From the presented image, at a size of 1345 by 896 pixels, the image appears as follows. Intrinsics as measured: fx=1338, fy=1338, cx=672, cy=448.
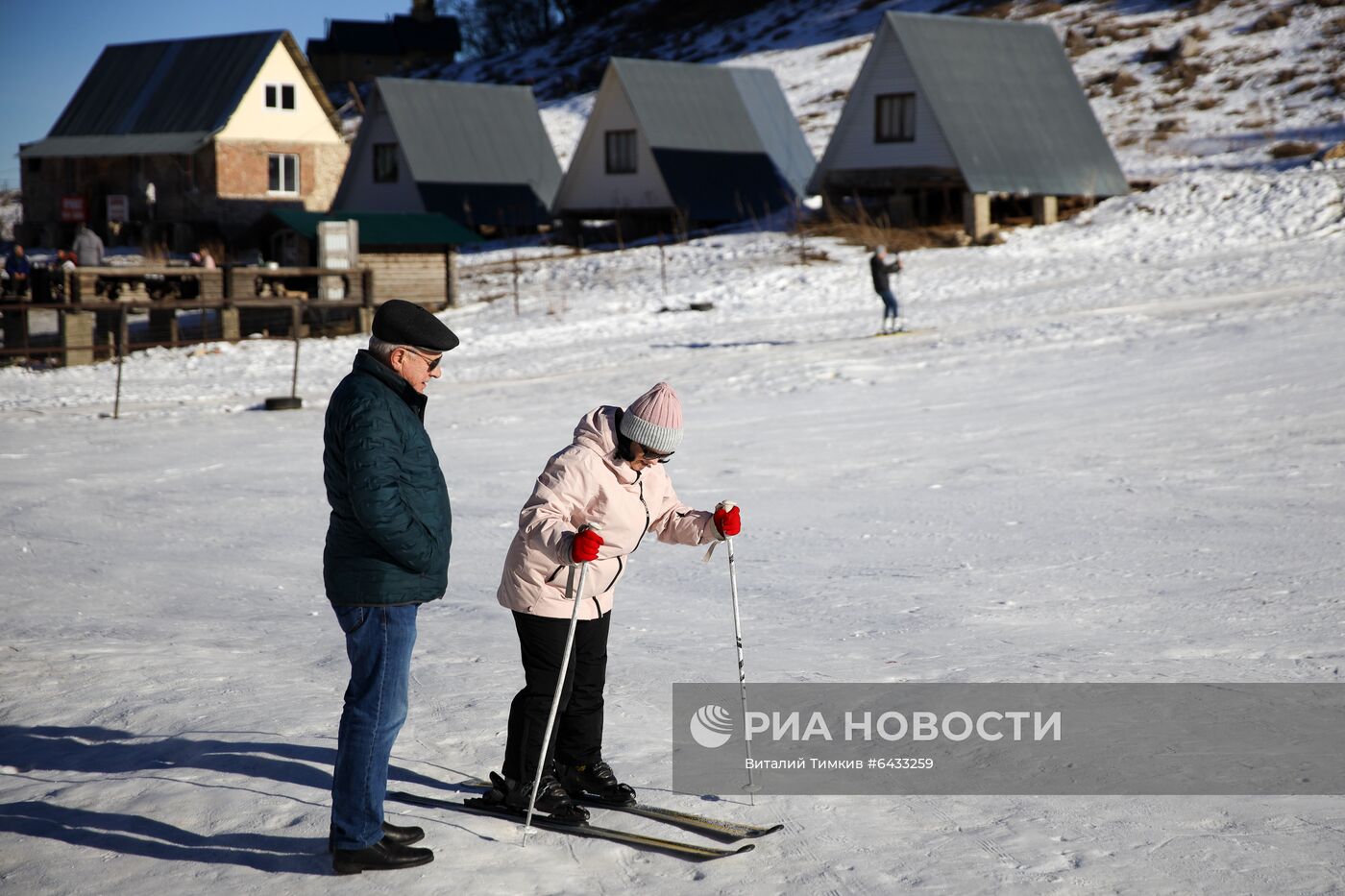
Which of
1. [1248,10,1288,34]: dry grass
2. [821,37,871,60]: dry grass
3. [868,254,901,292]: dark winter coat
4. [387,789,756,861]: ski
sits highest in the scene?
[821,37,871,60]: dry grass

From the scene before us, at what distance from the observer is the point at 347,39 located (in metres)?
97.4

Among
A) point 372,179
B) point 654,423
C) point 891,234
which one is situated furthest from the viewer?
point 372,179

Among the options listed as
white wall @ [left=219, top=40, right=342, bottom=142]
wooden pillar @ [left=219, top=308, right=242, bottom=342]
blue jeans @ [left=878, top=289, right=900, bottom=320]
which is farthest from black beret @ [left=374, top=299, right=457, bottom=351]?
white wall @ [left=219, top=40, right=342, bottom=142]

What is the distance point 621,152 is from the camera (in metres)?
39.3

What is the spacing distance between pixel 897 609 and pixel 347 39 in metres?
98.2

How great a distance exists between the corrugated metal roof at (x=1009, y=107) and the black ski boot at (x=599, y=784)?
2824cm

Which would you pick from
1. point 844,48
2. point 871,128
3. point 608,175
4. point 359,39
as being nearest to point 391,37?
point 359,39

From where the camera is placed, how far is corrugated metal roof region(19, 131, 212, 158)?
45.5m

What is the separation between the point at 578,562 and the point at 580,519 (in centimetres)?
28

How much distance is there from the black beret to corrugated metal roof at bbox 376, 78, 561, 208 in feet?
122

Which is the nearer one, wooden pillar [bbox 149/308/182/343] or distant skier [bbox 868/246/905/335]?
distant skier [bbox 868/246/905/335]

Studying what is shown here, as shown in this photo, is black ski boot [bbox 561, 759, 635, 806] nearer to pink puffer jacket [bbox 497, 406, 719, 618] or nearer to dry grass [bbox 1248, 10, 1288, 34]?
pink puffer jacket [bbox 497, 406, 719, 618]

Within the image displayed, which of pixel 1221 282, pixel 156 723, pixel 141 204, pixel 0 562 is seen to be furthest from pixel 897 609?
pixel 141 204

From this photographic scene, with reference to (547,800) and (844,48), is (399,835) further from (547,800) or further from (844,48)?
(844,48)
